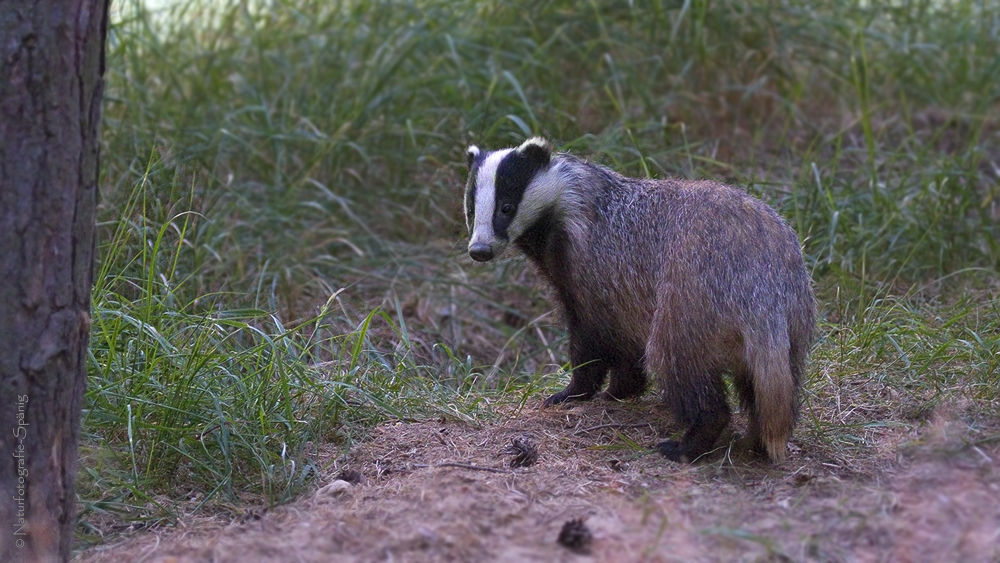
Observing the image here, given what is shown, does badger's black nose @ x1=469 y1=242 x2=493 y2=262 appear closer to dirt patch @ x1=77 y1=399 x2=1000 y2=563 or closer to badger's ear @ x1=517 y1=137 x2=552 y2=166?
badger's ear @ x1=517 y1=137 x2=552 y2=166

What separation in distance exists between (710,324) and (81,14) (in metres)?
2.13

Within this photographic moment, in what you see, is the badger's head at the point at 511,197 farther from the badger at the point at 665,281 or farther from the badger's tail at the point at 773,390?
the badger's tail at the point at 773,390

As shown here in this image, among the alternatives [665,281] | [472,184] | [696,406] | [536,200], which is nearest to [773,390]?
[696,406]

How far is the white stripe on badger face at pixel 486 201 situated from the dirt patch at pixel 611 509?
78 cm

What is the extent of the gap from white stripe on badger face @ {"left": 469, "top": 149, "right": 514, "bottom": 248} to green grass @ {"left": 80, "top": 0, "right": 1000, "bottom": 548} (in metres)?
0.58

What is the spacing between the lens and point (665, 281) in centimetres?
360

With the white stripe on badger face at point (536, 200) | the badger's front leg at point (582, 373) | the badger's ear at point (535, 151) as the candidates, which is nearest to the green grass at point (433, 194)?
the badger's front leg at point (582, 373)

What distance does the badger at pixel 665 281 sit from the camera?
3426mm

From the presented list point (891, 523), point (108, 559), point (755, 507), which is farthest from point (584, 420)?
point (108, 559)

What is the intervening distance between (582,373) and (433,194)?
2204 mm

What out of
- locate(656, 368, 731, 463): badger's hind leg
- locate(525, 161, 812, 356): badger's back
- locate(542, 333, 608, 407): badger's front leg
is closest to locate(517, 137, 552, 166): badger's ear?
locate(525, 161, 812, 356): badger's back

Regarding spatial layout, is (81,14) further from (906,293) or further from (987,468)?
Answer: (906,293)

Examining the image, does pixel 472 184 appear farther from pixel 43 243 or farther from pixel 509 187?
pixel 43 243

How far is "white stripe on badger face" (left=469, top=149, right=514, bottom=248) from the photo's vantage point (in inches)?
156
